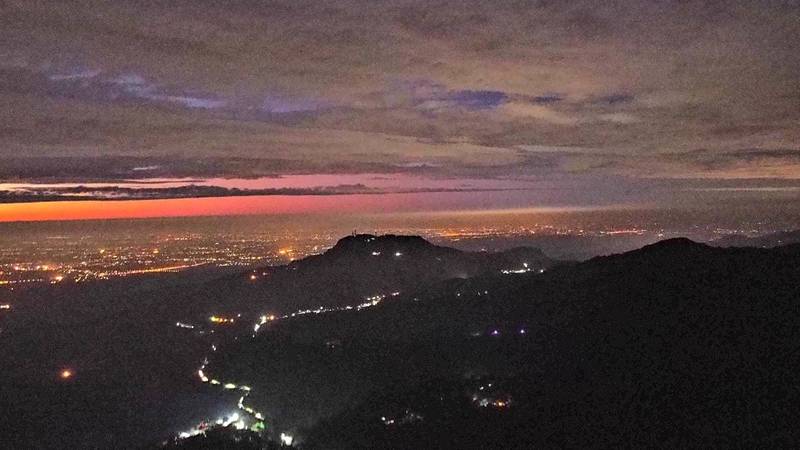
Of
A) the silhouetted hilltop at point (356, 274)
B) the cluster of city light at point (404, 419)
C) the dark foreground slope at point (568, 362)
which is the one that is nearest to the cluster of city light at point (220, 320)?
the silhouetted hilltop at point (356, 274)

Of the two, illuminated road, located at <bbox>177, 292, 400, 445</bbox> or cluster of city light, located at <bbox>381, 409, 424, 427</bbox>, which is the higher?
cluster of city light, located at <bbox>381, 409, 424, 427</bbox>

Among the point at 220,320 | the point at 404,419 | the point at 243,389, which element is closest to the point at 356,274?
the point at 220,320

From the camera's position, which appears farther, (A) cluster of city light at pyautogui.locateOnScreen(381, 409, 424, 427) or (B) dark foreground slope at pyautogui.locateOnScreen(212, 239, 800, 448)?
(A) cluster of city light at pyautogui.locateOnScreen(381, 409, 424, 427)

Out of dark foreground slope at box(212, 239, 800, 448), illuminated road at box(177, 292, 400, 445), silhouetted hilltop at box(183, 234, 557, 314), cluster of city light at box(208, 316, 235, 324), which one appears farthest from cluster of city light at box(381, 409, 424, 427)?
cluster of city light at box(208, 316, 235, 324)

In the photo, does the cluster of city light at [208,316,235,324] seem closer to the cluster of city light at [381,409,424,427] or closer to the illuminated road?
the illuminated road

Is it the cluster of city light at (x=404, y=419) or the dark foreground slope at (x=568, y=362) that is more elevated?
the dark foreground slope at (x=568, y=362)

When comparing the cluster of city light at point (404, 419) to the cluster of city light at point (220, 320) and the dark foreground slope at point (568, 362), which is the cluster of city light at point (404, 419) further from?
the cluster of city light at point (220, 320)

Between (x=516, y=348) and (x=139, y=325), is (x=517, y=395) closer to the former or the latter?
(x=516, y=348)

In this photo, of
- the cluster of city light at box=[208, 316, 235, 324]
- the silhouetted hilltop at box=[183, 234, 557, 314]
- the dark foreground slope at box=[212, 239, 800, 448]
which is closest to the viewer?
the dark foreground slope at box=[212, 239, 800, 448]
